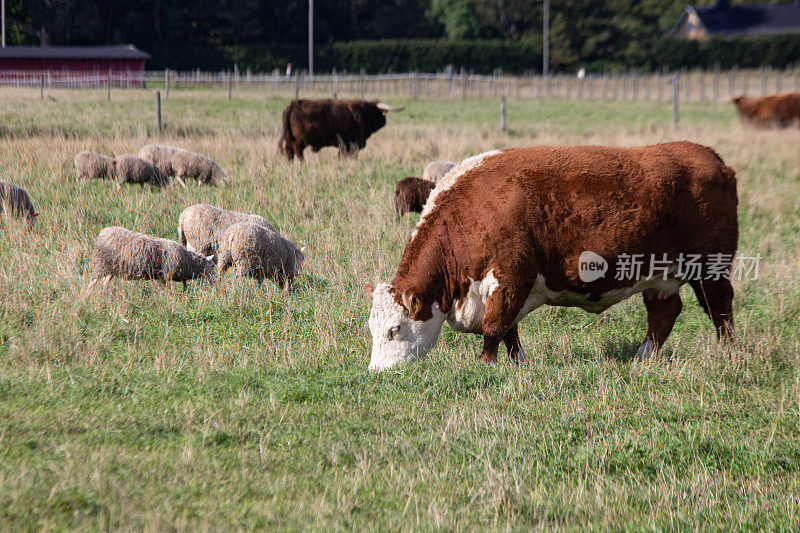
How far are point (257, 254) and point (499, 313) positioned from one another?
11.0ft

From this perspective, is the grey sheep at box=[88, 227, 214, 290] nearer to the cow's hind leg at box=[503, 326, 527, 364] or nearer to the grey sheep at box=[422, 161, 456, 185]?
the cow's hind leg at box=[503, 326, 527, 364]

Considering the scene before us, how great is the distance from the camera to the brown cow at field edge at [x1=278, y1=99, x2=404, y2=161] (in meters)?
17.9

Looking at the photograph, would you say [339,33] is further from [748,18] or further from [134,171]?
[134,171]

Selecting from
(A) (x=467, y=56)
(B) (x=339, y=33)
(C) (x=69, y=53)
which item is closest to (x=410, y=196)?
(C) (x=69, y=53)

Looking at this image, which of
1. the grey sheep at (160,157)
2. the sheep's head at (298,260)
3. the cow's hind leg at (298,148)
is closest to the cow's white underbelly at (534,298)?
the sheep's head at (298,260)

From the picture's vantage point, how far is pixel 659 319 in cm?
657

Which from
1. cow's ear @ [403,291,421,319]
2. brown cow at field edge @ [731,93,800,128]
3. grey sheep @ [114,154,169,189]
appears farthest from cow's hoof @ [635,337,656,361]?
brown cow at field edge @ [731,93,800,128]

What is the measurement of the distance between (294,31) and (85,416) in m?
59.9

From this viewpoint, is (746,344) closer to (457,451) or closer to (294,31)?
(457,451)

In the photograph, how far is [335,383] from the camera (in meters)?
5.60

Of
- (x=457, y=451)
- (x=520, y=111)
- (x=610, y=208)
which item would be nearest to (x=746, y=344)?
(x=610, y=208)

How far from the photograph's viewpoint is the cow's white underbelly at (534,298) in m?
5.75

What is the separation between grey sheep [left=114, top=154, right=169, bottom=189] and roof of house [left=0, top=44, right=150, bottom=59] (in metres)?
39.3

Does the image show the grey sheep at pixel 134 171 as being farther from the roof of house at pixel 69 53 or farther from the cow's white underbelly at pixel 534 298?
the roof of house at pixel 69 53
